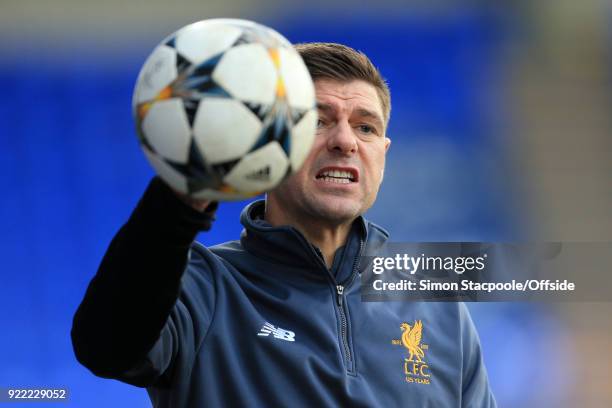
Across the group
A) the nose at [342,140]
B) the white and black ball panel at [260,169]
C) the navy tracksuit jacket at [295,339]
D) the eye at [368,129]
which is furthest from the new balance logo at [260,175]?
the eye at [368,129]

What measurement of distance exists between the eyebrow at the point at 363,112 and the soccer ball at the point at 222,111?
0.76m

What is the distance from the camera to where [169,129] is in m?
1.44

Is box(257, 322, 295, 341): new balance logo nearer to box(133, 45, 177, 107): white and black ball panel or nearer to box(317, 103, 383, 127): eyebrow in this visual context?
box(317, 103, 383, 127): eyebrow

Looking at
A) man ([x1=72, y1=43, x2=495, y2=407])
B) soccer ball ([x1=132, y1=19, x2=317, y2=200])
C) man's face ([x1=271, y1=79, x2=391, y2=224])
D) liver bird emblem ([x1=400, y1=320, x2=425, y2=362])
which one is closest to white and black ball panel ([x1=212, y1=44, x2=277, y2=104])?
soccer ball ([x1=132, y1=19, x2=317, y2=200])

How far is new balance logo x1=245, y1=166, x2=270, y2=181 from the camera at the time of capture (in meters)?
1.46

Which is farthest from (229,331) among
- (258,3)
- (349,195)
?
(258,3)

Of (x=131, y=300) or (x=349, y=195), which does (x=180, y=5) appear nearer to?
(x=349, y=195)

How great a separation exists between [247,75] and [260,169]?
6.5 inches

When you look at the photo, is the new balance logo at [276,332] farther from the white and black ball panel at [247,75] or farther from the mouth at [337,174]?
the white and black ball panel at [247,75]

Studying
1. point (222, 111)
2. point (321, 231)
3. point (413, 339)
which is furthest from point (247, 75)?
point (413, 339)

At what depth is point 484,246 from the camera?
413 cm

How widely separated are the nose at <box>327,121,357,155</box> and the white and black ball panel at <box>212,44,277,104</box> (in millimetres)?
761

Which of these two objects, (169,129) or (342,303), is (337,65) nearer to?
(342,303)

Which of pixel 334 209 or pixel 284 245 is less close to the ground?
pixel 334 209
